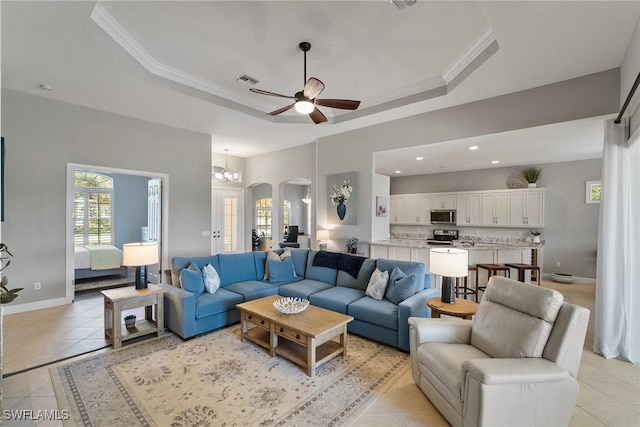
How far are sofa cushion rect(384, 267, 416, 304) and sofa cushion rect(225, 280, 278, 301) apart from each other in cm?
170

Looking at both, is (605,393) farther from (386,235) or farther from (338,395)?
(386,235)

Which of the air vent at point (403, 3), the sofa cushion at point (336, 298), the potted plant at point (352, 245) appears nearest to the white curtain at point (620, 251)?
the air vent at point (403, 3)

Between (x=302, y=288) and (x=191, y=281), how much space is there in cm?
150

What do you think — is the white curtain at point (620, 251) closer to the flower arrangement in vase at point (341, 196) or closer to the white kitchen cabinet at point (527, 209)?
the flower arrangement in vase at point (341, 196)

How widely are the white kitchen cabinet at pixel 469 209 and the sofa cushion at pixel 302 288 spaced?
528 cm

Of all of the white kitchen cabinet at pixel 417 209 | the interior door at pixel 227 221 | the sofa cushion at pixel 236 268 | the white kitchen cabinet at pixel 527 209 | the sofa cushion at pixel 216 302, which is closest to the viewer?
the sofa cushion at pixel 216 302

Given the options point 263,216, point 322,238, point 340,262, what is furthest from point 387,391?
point 263,216

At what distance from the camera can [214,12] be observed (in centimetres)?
271

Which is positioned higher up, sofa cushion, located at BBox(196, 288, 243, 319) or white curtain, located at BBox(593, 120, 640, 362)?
white curtain, located at BBox(593, 120, 640, 362)

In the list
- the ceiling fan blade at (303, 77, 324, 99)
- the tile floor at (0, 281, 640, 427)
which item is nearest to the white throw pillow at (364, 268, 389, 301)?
the tile floor at (0, 281, 640, 427)

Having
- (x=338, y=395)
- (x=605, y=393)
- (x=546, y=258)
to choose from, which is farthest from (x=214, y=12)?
(x=546, y=258)

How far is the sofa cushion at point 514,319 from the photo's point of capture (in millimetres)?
1952

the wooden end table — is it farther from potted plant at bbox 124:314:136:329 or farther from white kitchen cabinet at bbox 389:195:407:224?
white kitchen cabinet at bbox 389:195:407:224

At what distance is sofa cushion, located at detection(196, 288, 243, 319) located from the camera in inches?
137
